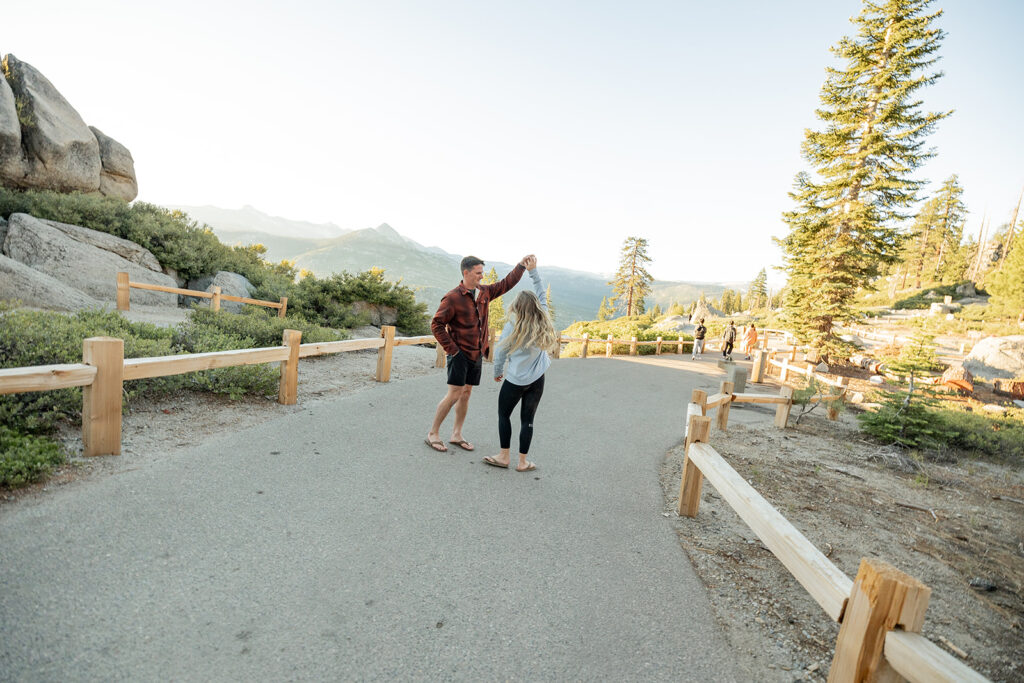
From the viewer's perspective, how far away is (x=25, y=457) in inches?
137

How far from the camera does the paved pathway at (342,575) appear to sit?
2.22 m

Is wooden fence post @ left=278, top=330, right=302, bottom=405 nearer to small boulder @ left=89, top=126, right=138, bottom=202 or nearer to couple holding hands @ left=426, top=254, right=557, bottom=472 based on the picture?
couple holding hands @ left=426, top=254, right=557, bottom=472

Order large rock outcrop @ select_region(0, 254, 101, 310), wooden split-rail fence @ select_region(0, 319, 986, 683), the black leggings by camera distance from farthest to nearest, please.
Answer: large rock outcrop @ select_region(0, 254, 101, 310) → the black leggings → wooden split-rail fence @ select_region(0, 319, 986, 683)

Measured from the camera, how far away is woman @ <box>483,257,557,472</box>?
458 cm

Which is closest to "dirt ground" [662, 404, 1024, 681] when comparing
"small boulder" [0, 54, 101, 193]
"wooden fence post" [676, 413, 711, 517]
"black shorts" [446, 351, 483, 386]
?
"wooden fence post" [676, 413, 711, 517]

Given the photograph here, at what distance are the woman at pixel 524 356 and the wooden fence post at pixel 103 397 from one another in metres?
3.19

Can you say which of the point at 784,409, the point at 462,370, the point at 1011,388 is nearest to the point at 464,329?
the point at 462,370

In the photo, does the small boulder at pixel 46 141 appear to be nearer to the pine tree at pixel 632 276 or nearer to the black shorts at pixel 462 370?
the black shorts at pixel 462 370

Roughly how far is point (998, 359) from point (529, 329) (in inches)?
1023

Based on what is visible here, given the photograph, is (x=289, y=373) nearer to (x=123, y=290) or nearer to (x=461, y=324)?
(x=461, y=324)

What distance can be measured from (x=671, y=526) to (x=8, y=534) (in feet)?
15.0

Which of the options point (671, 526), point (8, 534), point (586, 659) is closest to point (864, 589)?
point (586, 659)

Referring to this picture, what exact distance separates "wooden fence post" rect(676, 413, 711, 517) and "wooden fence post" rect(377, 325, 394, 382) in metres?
5.80

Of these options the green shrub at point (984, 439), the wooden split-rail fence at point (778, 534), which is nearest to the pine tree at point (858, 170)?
the green shrub at point (984, 439)
